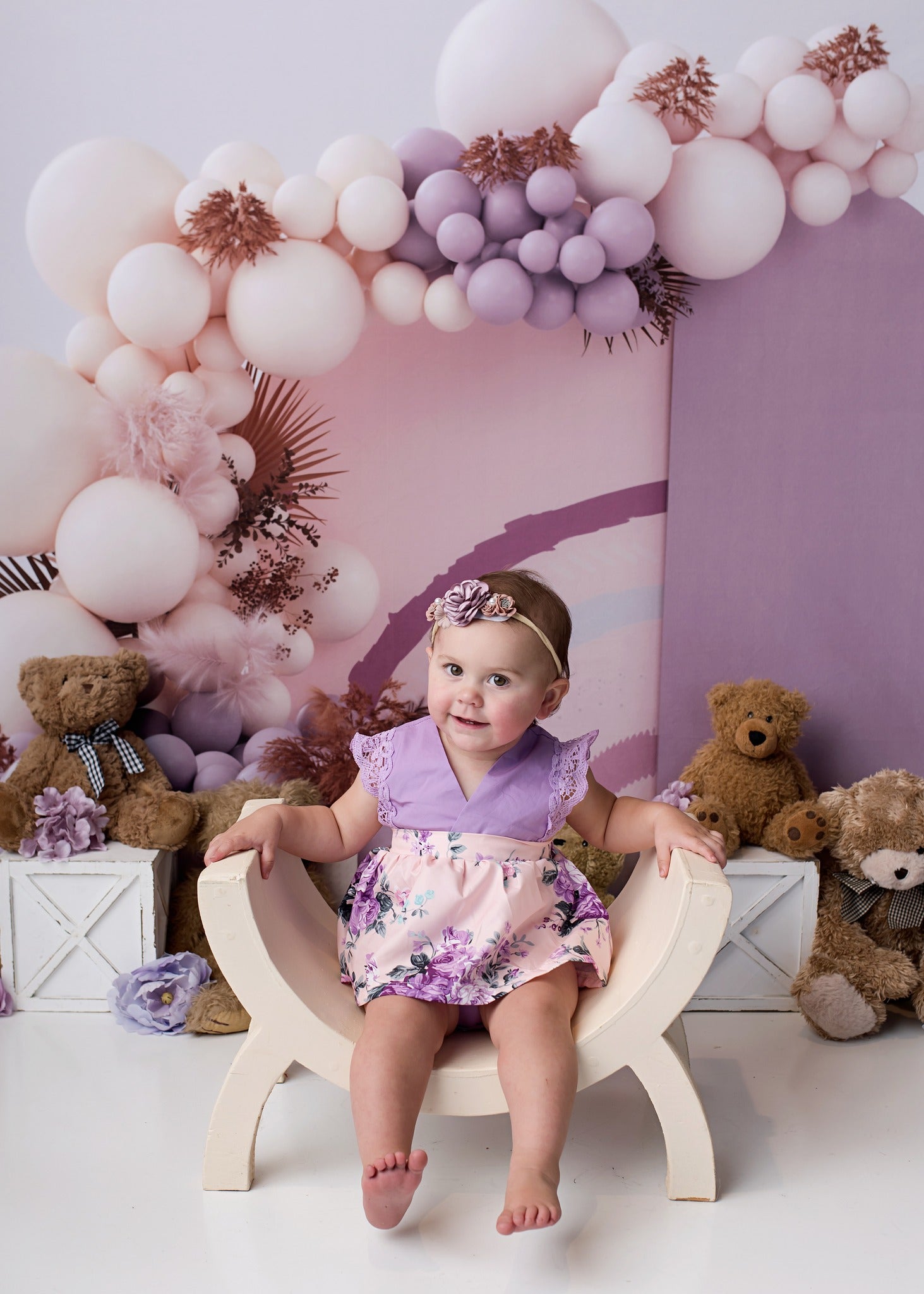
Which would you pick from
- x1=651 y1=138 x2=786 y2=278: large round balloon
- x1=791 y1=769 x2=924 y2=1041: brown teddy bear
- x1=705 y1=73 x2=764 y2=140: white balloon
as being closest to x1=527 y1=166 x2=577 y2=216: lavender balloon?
x1=651 y1=138 x2=786 y2=278: large round balloon

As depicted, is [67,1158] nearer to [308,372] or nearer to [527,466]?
[308,372]

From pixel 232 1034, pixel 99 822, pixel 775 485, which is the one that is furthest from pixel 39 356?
pixel 775 485

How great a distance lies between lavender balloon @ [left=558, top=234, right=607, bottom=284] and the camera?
6.05 feet

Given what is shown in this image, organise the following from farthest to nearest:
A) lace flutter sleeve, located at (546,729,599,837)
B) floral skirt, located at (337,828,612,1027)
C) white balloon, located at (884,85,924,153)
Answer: white balloon, located at (884,85,924,153), lace flutter sleeve, located at (546,729,599,837), floral skirt, located at (337,828,612,1027)

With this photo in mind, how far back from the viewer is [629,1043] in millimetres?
1318

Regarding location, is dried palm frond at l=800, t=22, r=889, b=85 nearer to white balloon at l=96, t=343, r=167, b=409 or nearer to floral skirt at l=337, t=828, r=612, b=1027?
white balloon at l=96, t=343, r=167, b=409

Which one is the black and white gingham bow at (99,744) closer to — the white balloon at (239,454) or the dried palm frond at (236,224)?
the white balloon at (239,454)

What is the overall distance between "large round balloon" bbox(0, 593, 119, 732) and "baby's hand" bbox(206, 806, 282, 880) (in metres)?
0.67

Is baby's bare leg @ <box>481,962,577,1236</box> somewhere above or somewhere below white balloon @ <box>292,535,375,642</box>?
below

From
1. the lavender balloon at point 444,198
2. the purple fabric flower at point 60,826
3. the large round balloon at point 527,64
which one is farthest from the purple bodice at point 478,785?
the large round balloon at point 527,64

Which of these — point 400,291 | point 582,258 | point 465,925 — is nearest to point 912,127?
point 582,258

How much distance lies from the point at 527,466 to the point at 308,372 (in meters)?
0.50

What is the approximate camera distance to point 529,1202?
1135mm

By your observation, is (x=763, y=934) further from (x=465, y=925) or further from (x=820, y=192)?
(x=820, y=192)
